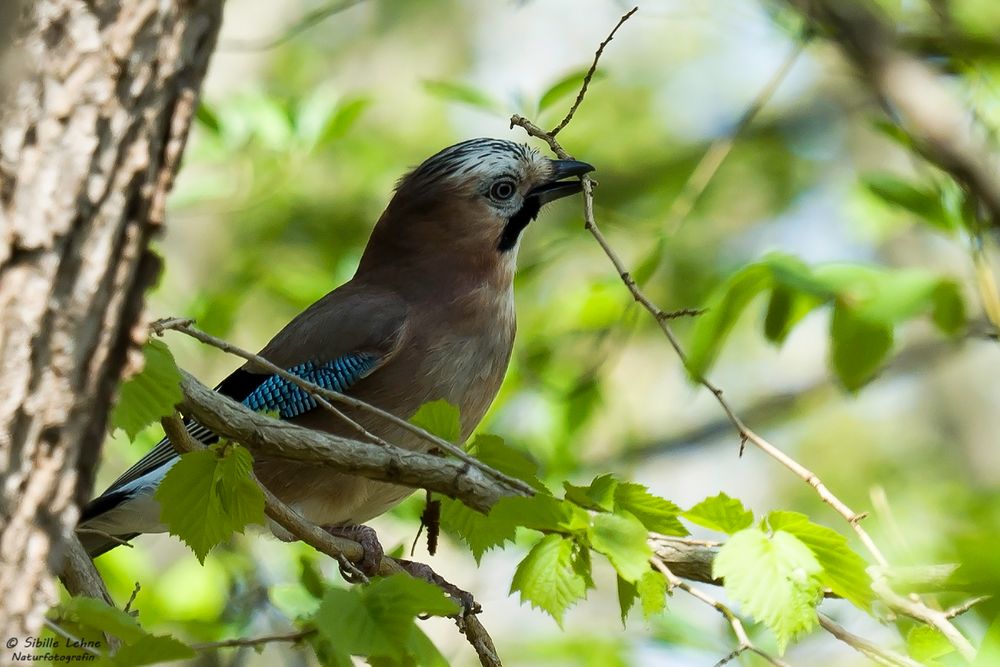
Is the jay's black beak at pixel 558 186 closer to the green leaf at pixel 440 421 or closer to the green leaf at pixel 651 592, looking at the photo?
the green leaf at pixel 440 421

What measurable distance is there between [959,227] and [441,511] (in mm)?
1282

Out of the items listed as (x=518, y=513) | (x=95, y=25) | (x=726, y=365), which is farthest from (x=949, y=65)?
(x=726, y=365)

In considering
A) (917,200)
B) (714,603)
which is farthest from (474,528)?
(917,200)

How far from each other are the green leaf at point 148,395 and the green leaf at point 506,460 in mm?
463

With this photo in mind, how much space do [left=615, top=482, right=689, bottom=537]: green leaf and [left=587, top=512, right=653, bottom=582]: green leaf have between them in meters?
0.10

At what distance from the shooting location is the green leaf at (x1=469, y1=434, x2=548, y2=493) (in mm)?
1794

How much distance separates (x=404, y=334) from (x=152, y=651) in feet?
6.35

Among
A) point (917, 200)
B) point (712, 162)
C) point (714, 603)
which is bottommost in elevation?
point (714, 603)

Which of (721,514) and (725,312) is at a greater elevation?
(725,312)

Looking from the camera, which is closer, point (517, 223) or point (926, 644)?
point (926, 644)

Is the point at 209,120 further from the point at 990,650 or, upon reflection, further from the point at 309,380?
the point at 990,650

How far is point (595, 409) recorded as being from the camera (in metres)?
3.59

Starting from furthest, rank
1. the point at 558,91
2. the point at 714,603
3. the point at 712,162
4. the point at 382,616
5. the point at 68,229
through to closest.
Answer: the point at 712,162 < the point at 558,91 < the point at 714,603 < the point at 382,616 < the point at 68,229

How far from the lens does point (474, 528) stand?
5.88ft
